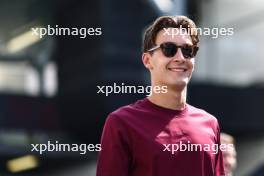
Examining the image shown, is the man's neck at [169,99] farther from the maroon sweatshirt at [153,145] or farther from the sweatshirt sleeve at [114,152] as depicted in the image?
the sweatshirt sleeve at [114,152]

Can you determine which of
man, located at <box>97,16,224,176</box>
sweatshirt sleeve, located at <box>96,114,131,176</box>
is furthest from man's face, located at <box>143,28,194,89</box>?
sweatshirt sleeve, located at <box>96,114,131,176</box>

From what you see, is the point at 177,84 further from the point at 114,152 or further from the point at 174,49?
the point at 114,152

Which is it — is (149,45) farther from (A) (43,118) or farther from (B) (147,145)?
(A) (43,118)

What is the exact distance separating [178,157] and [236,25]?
5.51 meters

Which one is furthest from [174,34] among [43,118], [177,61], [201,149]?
[43,118]

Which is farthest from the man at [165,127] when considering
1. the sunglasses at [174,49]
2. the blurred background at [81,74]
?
the blurred background at [81,74]

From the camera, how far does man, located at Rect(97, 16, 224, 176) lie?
212 cm

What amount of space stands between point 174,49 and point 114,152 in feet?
1.23

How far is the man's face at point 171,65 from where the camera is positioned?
2.22 m

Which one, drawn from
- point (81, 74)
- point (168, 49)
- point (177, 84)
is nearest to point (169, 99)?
point (177, 84)

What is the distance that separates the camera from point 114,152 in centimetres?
212

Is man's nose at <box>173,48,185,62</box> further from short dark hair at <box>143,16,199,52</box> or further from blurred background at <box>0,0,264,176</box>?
blurred background at <box>0,0,264,176</box>

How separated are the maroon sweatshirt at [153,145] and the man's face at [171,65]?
0.08m

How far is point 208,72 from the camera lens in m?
7.46
